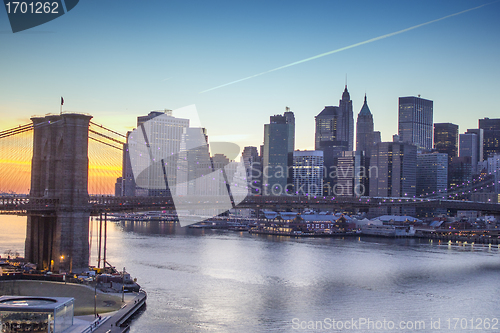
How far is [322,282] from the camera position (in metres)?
34.5

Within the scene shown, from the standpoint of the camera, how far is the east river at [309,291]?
24.2m

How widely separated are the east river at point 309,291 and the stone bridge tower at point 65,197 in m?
4.68

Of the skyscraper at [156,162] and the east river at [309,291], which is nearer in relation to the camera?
the east river at [309,291]

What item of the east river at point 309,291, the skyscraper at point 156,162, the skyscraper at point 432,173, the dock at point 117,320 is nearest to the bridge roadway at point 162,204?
the east river at point 309,291

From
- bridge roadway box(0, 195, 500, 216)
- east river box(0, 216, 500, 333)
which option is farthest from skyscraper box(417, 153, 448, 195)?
east river box(0, 216, 500, 333)

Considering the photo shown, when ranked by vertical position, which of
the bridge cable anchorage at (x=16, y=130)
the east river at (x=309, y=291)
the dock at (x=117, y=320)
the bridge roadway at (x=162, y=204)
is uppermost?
the bridge cable anchorage at (x=16, y=130)

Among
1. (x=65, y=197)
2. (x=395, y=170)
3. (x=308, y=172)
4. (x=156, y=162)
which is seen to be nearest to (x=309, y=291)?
(x=65, y=197)

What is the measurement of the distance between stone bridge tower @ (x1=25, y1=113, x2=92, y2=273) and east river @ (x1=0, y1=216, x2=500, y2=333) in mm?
4683

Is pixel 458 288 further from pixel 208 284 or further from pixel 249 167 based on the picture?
pixel 249 167

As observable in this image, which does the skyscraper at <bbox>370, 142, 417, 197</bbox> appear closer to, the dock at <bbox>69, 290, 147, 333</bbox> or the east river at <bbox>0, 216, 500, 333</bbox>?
the east river at <bbox>0, 216, 500, 333</bbox>

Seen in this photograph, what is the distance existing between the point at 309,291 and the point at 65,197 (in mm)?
14836

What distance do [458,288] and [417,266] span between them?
10120 mm

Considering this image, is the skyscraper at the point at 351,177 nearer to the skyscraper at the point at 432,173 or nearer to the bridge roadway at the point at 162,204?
the skyscraper at the point at 432,173

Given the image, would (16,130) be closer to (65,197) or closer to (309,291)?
(65,197)
